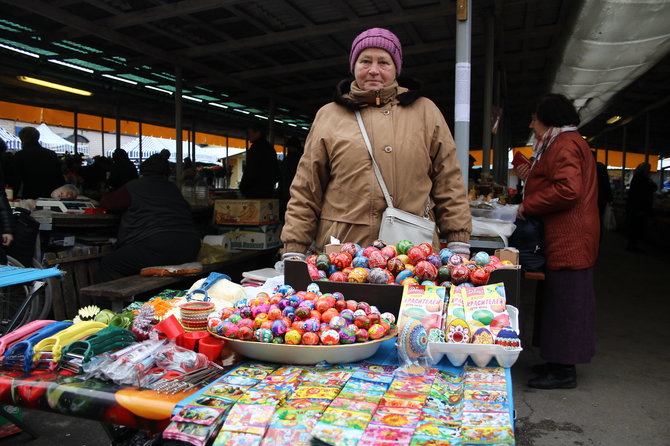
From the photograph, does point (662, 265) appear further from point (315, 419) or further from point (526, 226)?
point (315, 419)

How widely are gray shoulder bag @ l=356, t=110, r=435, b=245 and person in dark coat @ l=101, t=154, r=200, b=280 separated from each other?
315 cm

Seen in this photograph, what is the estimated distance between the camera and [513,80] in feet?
45.7

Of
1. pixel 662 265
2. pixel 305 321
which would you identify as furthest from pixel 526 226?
pixel 662 265

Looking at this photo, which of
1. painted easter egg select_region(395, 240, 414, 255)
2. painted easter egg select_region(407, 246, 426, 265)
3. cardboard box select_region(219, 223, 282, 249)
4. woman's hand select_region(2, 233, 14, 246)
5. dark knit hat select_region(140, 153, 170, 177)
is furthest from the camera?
cardboard box select_region(219, 223, 282, 249)

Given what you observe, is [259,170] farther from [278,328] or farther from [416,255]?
[278,328]

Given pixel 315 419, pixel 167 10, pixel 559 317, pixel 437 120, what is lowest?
pixel 559 317

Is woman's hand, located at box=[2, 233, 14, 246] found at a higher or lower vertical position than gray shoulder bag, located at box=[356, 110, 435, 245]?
lower

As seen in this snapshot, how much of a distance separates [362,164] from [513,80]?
41.1 feet

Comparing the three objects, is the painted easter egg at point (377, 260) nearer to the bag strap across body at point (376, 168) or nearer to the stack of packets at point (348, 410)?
the bag strap across body at point (376, 168)

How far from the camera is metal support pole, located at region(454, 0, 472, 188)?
359 cm

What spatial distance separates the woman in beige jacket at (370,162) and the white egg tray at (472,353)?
1.09 metres

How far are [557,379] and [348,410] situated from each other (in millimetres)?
3143

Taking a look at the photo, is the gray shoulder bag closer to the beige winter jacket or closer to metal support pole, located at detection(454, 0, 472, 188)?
the beige winter jacket

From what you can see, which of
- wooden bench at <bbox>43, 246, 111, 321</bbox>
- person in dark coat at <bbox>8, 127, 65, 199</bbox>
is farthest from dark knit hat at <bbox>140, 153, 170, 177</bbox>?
person in dark coat at <bbox>8, 127, 65, 199</bbox>
